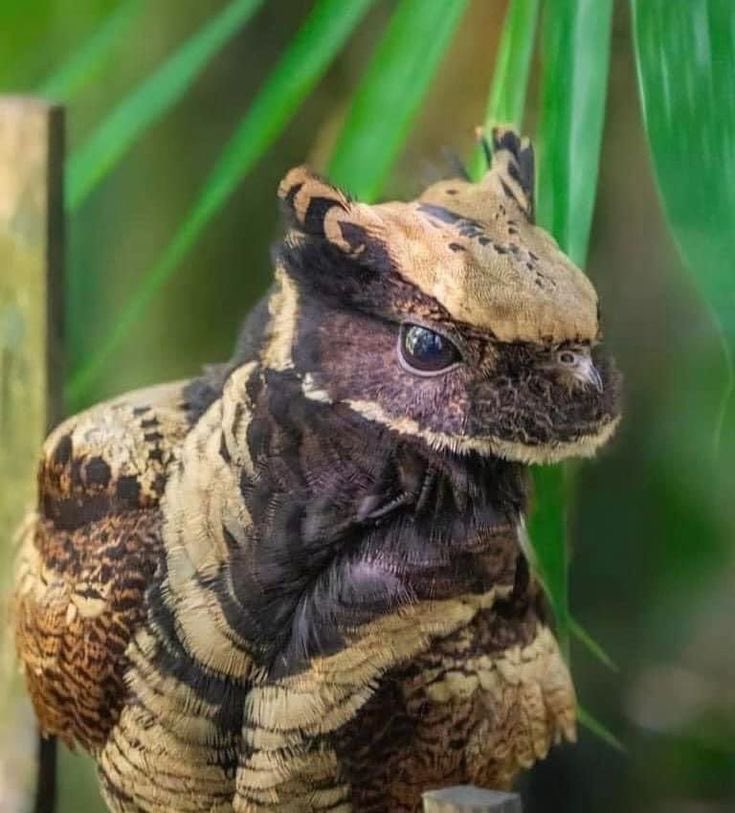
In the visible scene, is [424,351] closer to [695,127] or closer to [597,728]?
[695,127]

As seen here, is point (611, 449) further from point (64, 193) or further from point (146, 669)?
point (64, 193)

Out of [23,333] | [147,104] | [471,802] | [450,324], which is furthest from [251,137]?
[471,802]

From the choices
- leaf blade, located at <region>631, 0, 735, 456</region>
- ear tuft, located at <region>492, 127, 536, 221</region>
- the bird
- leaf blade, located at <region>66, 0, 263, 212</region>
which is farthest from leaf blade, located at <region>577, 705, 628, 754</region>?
leaf blade, located at <region>66, 0, 263, 212</region>

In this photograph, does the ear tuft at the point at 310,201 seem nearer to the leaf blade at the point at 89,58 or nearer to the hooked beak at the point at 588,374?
the hooked beak at the point at 588,374

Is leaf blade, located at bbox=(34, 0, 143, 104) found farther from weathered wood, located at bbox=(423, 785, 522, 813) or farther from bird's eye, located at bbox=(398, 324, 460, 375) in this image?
weathered wood, located at bbox=(423, 785, 522, 813)

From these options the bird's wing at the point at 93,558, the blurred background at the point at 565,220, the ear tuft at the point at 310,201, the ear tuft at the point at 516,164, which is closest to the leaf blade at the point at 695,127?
the blurred background at the point at 565,220
